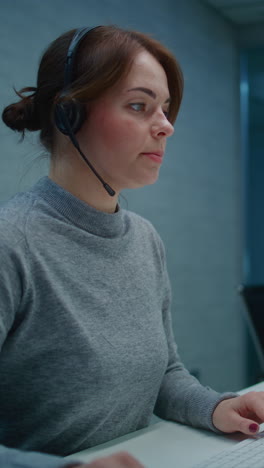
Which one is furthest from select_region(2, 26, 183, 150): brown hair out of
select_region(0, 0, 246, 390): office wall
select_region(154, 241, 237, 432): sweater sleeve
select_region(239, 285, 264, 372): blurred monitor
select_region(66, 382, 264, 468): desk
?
select_region(239, 285, 264, 372): blurred monitor

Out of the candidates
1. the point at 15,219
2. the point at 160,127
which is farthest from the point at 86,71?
the point at 15,219

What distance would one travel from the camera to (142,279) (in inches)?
42.4

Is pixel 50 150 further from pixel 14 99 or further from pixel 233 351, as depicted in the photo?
pixel 233 351

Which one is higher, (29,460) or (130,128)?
(130,128)

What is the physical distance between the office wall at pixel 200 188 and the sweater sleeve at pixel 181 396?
1.12m

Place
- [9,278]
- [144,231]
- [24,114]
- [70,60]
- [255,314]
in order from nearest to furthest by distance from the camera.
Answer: [9,278] < [70,60] < [24,114] < [144,231] < [255,314]

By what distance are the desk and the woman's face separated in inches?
18.3

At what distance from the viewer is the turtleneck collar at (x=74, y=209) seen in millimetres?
967

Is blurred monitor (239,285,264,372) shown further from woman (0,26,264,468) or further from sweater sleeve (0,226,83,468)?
sweater sleeve (0,226,83,468)

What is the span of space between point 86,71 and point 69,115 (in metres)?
0.08

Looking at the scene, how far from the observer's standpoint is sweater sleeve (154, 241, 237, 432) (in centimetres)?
100

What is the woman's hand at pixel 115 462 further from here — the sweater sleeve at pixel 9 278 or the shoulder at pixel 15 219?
the shoulder at pixel 15 219

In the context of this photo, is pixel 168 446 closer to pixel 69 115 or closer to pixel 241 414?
pixel 241 414

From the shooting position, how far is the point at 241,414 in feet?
3.19
